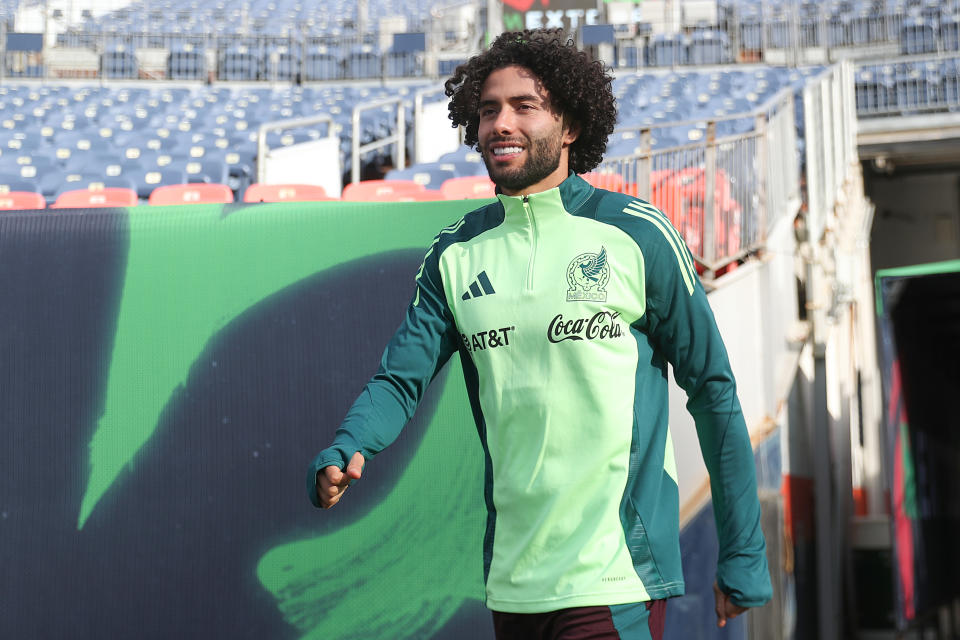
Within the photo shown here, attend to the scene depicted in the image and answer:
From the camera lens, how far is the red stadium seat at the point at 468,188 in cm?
766

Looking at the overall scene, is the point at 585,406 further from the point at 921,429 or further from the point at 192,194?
the point at 921,429

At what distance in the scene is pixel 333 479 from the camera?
2035mm

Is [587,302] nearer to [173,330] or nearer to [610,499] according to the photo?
[610,499]

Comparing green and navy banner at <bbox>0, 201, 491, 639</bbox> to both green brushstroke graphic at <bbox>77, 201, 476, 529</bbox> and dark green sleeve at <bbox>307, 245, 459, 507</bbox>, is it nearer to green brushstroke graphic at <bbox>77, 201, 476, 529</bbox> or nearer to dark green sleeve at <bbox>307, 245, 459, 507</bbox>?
green brushstroke graphic at <bbox>77, 201, 476, 529</bbox>

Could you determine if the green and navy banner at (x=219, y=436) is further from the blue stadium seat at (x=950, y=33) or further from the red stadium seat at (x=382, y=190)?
the blue stadium seat at (x=950, y=33)

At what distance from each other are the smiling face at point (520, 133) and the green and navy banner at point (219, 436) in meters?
1.63

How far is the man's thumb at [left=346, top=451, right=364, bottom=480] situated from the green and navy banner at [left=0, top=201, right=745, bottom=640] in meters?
1.82

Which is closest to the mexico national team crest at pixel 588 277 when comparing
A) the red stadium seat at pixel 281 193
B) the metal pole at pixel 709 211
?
the metal pole at pixel 709 211

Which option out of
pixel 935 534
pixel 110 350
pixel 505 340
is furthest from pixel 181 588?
pixel 935 534

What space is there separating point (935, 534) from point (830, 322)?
1929 millimetres

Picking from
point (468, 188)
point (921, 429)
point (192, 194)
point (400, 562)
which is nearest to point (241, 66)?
point (192, 194)

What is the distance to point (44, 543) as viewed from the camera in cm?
389

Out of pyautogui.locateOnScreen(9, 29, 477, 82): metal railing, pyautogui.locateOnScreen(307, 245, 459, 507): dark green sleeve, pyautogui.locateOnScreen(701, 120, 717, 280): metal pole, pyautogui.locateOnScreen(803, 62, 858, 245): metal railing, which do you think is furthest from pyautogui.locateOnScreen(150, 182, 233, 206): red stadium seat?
pyautogui.locateOnScreen(9, 29, 477, 82): metal railing

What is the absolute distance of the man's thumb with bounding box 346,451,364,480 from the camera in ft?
6.76
